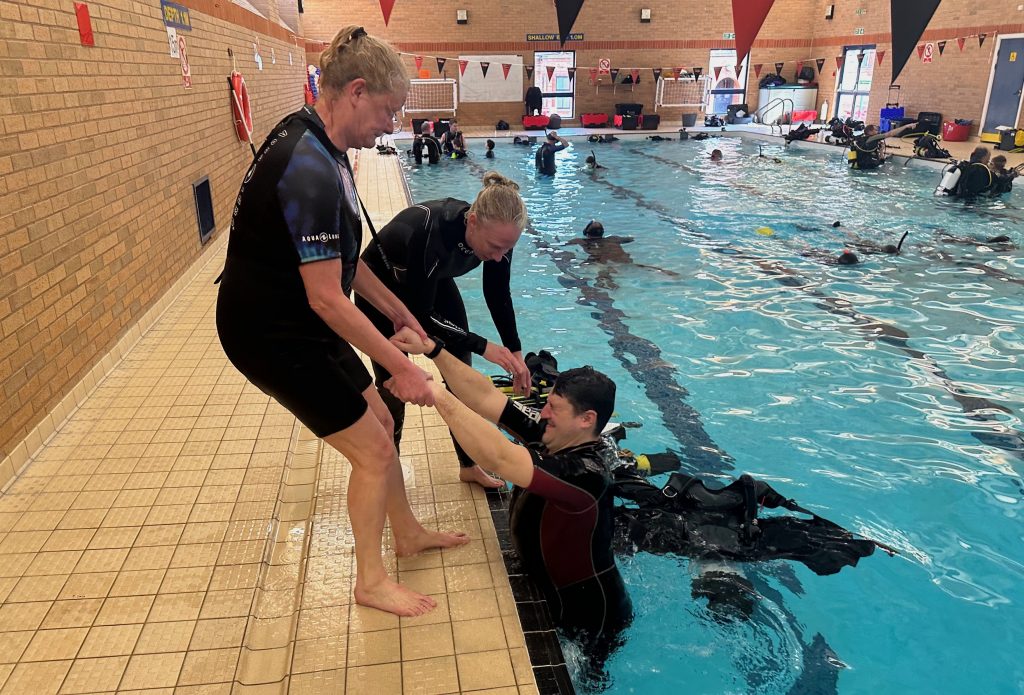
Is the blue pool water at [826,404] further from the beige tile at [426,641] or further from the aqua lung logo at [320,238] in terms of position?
the aqua lung logo at [320,238]

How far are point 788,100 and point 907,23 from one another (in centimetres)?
1744

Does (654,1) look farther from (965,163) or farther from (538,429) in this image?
(538,429)

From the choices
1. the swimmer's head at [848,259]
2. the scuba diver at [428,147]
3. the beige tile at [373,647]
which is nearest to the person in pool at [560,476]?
the beige tile at [373,647]

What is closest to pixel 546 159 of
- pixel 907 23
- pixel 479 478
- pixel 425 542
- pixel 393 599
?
pixel 907 23

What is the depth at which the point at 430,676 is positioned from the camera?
1936 millimetres

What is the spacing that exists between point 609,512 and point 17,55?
3482 mm

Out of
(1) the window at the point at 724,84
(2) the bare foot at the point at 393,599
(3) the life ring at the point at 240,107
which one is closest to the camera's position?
(2) the bare foot at the point at 393,599

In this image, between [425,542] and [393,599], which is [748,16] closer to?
[425,542]

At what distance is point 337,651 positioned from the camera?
2027 millimetres

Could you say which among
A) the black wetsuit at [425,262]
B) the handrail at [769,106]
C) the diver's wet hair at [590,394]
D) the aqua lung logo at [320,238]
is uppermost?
the handrail at [769,106]

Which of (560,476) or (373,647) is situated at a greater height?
(560,476)

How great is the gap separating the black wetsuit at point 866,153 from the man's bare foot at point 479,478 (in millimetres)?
13738

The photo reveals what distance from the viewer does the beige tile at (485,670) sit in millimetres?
1912

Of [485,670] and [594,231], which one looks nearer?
[485,670]
